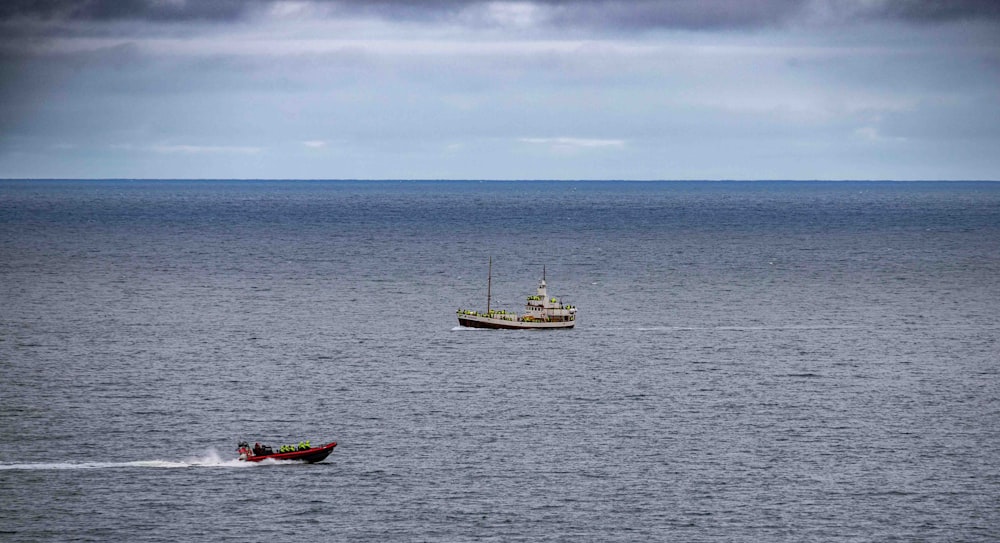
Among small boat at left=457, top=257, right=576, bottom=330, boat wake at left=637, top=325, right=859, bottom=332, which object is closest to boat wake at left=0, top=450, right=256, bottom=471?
small boat at left=457, top=257, right=576, bottom=330

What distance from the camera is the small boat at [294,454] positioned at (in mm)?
95062

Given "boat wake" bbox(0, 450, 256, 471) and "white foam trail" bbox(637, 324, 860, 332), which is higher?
"white foam trail" bbox(637, 324, 860, 332)

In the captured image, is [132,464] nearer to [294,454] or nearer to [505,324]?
[294,454]

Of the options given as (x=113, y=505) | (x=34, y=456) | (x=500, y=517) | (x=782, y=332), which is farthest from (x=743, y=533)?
(x=782, y=332)

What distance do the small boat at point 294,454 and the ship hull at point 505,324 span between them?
219 feet

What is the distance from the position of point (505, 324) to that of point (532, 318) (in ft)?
13.8

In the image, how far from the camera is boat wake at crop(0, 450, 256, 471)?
93.0m

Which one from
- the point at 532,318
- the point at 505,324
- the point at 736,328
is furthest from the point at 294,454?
the point at 736,328

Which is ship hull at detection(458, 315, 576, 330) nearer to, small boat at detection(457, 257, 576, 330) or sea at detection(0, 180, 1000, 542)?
small boat at detection(457, 257, 576, 330)

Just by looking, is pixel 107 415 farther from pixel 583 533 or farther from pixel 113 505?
pixel 583 533

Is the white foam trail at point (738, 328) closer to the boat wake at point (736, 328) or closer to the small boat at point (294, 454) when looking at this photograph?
the boat wake at point (736, 328)

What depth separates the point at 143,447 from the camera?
9881 cm

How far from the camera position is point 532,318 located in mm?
164250

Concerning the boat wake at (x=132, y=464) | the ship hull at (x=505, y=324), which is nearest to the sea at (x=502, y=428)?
Result: the boat wake at (x=132, y=464)
